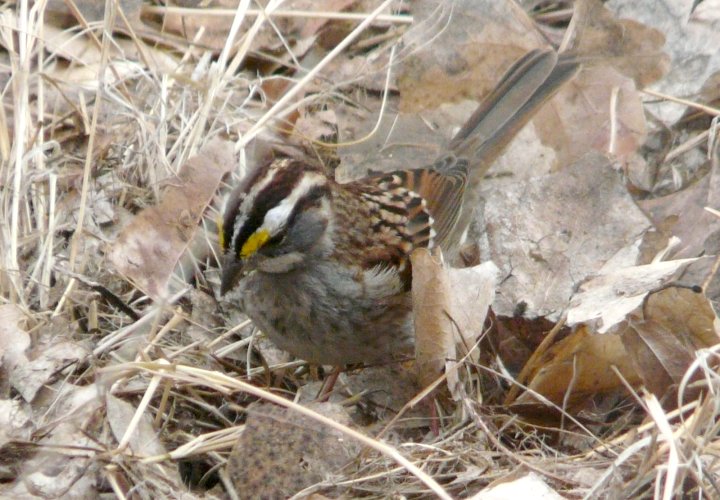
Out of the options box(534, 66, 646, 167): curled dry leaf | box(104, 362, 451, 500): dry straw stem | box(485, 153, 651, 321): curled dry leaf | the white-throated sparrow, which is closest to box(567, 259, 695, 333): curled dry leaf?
box(485, 153, 651, 321): curled dry leaf

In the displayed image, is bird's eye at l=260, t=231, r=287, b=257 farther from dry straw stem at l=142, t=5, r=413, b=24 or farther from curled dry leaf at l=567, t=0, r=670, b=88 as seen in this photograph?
curled dry leaf at l=567, t=0, r=670, b=88

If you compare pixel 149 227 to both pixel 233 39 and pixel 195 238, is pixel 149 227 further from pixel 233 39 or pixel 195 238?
pixel 233 39

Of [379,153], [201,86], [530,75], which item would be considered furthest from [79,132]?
[530,75]

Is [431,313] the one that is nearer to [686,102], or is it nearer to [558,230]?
[558,230]

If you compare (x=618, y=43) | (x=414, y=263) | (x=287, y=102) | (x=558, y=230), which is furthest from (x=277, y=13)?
(x=414, y=263)

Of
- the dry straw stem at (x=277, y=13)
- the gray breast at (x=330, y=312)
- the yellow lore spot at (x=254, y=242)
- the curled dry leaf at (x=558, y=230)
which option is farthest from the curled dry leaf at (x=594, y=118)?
the yellow lore spot at (x=254, y=242)

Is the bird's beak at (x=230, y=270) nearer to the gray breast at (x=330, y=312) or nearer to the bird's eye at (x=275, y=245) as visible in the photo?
the bird's eye at (x=275, y=245)
